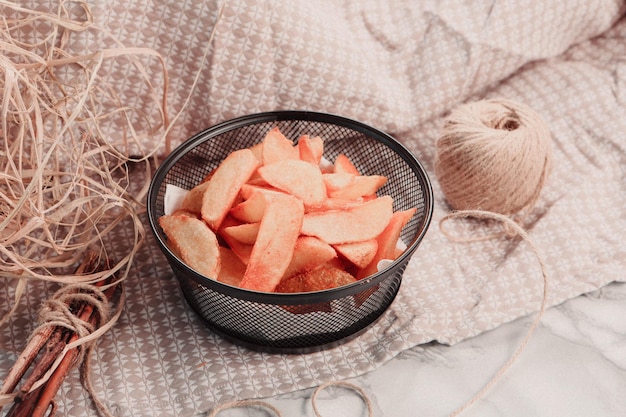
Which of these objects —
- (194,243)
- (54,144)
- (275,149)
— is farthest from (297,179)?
(54,144)

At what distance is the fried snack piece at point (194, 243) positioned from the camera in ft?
2.80

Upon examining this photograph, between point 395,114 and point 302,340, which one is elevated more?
point 395,114

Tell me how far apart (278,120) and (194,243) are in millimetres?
329

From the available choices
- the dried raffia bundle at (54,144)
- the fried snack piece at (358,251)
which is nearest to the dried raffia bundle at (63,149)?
the dried raffia bundle at (54,144)

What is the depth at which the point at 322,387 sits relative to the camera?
2.96 feet

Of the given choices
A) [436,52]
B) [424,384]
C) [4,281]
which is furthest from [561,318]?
[4,281]

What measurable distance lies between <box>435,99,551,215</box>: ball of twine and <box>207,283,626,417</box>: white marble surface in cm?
22

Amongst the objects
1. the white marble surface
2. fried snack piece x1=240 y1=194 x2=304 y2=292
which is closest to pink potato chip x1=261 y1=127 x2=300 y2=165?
fried snack piece x1=240 y1=194 x2=304 y2=292

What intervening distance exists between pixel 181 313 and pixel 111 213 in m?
0.26

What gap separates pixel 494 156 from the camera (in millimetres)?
1091

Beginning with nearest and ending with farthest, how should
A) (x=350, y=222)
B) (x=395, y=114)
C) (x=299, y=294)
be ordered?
(x=299, y=294)
(x=350, y=222)
(x=395, y=114)

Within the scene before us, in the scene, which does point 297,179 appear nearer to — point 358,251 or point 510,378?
point 358,251

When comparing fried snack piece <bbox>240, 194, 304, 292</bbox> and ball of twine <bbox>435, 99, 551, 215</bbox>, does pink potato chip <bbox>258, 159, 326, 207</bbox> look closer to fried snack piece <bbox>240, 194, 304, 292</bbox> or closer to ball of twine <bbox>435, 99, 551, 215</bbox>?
fried snack piece <bbox>240, 194, 304, 292</bbox>

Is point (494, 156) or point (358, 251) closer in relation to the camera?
point (358, 251)
